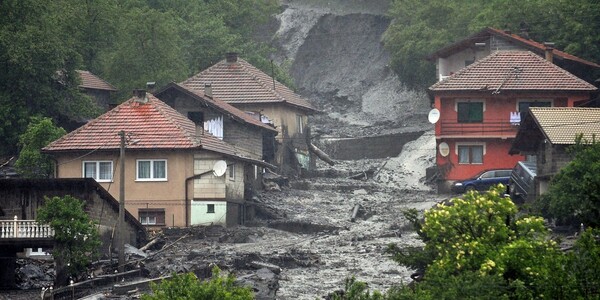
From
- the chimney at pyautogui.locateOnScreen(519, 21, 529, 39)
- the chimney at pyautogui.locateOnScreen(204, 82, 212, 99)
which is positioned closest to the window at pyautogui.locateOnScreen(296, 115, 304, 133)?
the chimney at pyautogui.locateOnScreen(204, 82, 212, 99)

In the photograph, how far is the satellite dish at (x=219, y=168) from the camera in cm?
6197

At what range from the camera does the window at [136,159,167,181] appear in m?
62.2

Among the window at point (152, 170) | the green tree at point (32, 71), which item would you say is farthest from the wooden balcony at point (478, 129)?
the green tree at point (32, 71)

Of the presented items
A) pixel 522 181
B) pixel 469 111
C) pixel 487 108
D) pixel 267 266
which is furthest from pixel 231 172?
pixel 487 108

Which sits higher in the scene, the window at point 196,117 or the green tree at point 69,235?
the window at point 196,117

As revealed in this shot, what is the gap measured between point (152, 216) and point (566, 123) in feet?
54.2

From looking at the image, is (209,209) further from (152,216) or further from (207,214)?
(152,216)

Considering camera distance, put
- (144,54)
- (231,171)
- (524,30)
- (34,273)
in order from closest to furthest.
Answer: (34,273)
(231,171)
(144,54)
(524,30)

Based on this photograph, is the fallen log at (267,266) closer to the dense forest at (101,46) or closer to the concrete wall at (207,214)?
the concrete wall at (207,214)

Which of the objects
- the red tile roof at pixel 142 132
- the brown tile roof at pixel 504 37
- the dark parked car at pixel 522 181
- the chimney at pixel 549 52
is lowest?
the dark parked car at pixel 522 181

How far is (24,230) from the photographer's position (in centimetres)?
5175

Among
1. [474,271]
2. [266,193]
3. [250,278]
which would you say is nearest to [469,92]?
[266,193]

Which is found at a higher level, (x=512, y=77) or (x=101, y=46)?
(x=101, y=46)

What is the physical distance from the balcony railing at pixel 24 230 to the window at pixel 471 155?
25.1 meters
